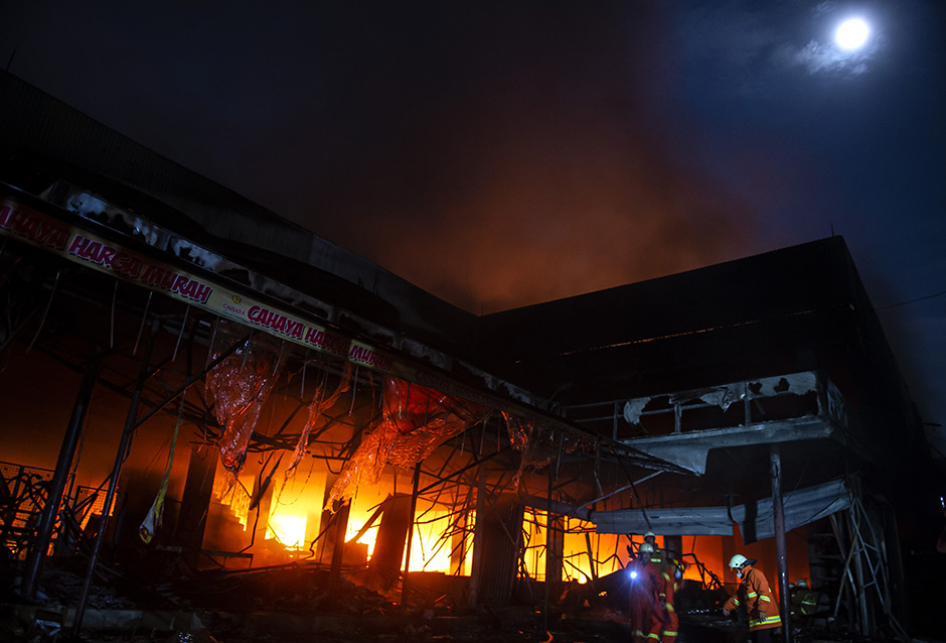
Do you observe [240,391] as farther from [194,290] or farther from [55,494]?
[55,494]

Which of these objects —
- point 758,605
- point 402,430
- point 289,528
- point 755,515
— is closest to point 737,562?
point 758,605

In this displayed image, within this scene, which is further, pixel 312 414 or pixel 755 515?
pixel 755 515

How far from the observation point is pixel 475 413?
33.4 feet

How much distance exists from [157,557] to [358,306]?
6.65 meters

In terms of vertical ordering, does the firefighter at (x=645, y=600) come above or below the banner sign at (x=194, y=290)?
below

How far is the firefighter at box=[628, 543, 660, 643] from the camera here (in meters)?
8.80

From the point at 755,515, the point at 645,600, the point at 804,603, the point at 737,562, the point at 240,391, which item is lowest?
the point at 804,603

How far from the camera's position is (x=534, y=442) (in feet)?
35.6

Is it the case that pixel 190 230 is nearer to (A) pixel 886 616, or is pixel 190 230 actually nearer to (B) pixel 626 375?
(B) pixel 626 375

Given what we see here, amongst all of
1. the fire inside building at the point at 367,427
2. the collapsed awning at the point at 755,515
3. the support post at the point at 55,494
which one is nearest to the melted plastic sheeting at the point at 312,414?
the fire inside building at the point at 367,427

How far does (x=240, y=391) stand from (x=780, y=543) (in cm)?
1086

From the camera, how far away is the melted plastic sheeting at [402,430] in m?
9.52

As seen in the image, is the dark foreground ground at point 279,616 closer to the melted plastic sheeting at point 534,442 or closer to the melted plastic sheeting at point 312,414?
the melted plastic sheeting at point 312,414

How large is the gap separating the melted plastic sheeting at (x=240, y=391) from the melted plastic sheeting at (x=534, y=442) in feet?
13.8
